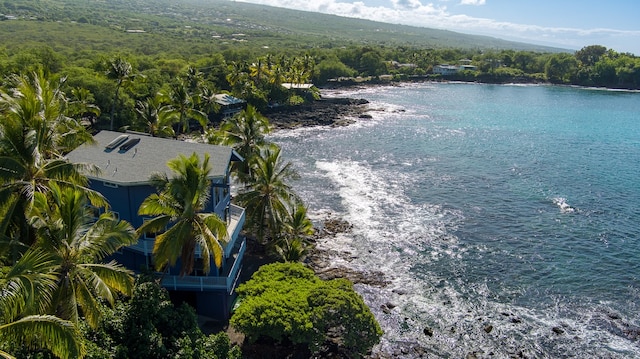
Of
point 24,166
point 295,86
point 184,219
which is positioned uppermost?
point 24,166

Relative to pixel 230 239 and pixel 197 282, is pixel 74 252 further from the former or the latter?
pixel 230 239

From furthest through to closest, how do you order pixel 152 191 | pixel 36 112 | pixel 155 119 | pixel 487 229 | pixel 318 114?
1. pixel 318 114
2. pixel 487 229
3. pixel 155 119
4. pixel 152 191
5. pixel 36 112

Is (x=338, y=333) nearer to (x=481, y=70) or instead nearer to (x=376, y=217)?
(x=376, y=217)

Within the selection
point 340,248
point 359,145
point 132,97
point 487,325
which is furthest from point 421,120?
point 487,325

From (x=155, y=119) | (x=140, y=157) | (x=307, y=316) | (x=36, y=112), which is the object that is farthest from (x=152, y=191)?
(x=155, y=119)

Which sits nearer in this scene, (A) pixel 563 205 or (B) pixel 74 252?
(B) pixel 74 252

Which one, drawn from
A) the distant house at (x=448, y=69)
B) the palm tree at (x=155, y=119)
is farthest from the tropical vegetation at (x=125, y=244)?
the distant house at (x=448, y=69)

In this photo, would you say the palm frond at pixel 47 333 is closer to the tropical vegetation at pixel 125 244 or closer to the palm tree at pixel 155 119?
the tropical vegetation at pixel 125 244

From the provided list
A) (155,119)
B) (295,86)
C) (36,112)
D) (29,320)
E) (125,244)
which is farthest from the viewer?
(295,86)
